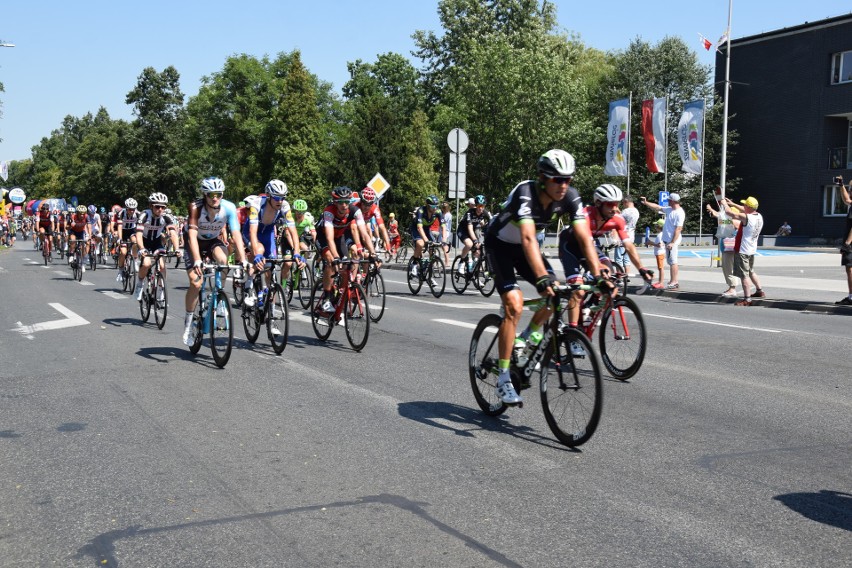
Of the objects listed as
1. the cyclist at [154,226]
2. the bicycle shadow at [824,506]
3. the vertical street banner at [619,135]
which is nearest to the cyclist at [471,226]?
the cyclist at [154,226]

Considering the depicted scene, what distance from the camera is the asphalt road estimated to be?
4.13 metres

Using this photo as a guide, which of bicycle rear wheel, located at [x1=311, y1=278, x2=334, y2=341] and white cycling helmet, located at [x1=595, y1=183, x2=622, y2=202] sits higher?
white cycling helmet, located at [x1=595, y1=183, x2=622, y2=202]

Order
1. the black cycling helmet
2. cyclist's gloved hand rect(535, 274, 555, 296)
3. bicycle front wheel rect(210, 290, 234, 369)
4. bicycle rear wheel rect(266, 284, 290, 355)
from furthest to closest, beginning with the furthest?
bicycle rear wheel rect(266, 284, 290, 355), bicycle front wheel rect(210, 290, 234, 369), the black cycling helmet, cyclist's gloved hand rect(535, 274, 555, 296)

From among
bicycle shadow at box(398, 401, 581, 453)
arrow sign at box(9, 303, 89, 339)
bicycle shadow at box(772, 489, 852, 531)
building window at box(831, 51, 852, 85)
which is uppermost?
building window at box(831, 51, 852, 85)

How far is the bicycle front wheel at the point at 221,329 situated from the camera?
9.24 m

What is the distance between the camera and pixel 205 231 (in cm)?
1009

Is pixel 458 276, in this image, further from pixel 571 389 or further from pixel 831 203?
pixel 831 203

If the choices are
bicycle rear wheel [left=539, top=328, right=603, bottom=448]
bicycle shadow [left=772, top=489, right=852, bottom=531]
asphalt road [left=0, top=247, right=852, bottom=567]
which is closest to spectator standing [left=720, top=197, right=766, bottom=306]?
asphalt road [left=0, top=247, right=852, bottom=567]

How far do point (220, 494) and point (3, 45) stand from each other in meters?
33.5

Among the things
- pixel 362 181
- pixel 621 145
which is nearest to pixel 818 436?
pixel 621 145

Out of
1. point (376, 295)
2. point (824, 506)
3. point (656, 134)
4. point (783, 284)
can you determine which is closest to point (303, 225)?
point (376, 295)

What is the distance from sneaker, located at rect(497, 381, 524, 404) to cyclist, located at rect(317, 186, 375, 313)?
16.4 feet

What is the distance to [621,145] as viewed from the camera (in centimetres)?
3747

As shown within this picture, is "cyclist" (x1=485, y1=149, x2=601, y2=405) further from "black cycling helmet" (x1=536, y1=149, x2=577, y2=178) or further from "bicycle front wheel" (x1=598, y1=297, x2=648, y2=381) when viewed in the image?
"bicycle front wheel" (x1=598, y1=297, x2=648, y2=381)
